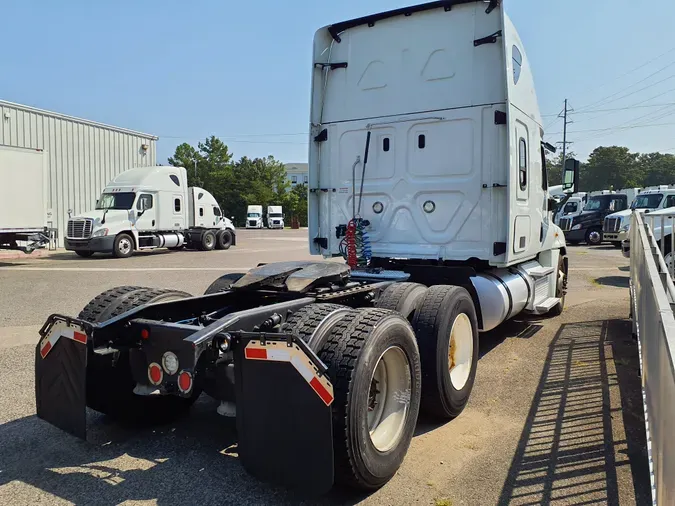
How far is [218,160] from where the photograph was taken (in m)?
71.9

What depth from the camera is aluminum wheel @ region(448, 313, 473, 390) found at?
4.55m

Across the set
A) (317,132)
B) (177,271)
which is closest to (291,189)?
(177,271)

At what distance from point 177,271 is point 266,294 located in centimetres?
1143

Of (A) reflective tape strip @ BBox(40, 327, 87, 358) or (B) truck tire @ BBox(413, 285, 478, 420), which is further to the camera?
(B) truck tire @ BBox(413, 285, 478, 420)

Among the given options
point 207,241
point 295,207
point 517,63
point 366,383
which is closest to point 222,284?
point 366,383

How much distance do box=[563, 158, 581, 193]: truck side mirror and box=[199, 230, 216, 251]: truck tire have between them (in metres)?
18.1

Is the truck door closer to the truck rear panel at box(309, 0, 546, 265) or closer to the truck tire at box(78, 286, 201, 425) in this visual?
the truck rear panel at box(309, 0, 546, 265)

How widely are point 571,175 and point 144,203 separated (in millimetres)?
17082

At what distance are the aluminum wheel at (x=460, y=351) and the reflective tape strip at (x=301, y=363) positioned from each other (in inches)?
76.3

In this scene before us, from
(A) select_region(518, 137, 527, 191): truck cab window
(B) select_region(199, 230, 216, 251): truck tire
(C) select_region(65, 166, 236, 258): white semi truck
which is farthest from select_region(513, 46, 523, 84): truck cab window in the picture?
(B) select_region(199, 230, 216, 251): truck tire

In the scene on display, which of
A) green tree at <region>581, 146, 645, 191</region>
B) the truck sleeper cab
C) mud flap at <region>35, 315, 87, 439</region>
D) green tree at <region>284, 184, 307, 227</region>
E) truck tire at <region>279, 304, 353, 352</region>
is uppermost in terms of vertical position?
green tree at <region>581, 146, 645, 191</region>

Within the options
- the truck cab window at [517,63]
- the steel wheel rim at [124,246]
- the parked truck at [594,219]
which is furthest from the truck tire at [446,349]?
the parked truck at [594,219]

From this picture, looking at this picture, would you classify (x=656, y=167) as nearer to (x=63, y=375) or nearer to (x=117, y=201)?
(x=117, y=201)

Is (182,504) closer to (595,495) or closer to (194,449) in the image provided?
(194,449)
